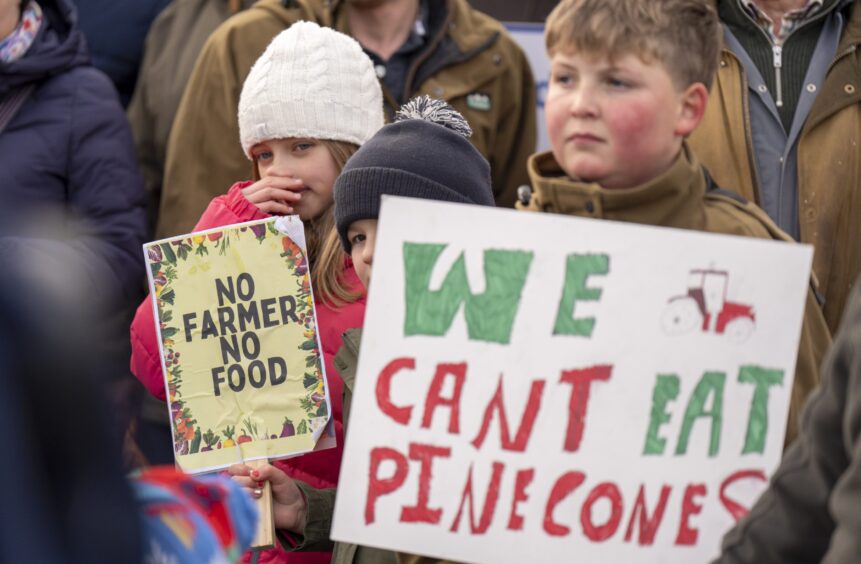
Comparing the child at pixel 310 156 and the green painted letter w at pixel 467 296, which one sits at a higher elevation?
the green painted letter w at pixel 467 296

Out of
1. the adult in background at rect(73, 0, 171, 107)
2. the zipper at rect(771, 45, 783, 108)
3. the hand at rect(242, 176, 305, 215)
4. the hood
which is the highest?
the zipper at rect(771, 45, 783, 108)

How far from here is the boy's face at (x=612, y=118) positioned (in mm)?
3037

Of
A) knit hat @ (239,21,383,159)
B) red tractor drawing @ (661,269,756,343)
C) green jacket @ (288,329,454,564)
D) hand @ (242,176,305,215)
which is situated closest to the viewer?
red tractor drawing @ (661,269,756,343)

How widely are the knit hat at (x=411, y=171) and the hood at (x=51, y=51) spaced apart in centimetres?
182

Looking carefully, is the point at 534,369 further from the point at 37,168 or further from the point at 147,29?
the point at 147,29

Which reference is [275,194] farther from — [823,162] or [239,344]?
[823,162]

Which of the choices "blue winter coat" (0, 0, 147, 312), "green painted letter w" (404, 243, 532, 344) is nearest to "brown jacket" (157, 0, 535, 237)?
"blue winter coat" (0, 0, 147, 312)

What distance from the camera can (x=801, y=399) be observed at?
3.12 meters

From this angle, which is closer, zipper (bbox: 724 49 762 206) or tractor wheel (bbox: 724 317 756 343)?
tractor wheel (bbox: 724 317 756 343)

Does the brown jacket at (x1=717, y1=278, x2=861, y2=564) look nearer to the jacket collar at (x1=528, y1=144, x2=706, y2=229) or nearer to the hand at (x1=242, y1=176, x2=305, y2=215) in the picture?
the jacket collar at (x1=528, y1=144, x2=706, y2=229)

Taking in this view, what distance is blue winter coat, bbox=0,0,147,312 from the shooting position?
514 centimetres

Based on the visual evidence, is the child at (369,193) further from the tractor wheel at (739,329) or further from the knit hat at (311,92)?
the tractor wheel at (739,329)

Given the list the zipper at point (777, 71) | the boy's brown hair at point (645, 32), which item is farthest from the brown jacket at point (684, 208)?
the zipper at point (777, 71)

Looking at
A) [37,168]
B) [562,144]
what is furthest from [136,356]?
[562,144]
